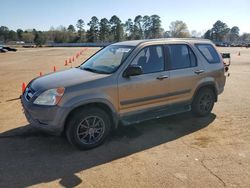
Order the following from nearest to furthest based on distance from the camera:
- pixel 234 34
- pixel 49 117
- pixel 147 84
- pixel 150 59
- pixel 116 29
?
1. pixel 49 117
2. pixel 147 84
3. pixel 150 59
4. pixel 116 29
5. pixel 234 34

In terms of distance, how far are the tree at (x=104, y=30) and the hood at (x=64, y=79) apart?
13208 cm

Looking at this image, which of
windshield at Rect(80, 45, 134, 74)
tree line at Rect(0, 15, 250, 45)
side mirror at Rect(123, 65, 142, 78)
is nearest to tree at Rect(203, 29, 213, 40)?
tree line at Rect(0, 15, 250, 45)

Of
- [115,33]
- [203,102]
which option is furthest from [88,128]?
[115,33]

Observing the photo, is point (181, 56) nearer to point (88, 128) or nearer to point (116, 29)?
point (88, 128)

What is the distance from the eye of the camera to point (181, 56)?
21.6ft

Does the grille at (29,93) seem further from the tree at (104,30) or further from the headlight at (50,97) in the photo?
the tree at (104,30)

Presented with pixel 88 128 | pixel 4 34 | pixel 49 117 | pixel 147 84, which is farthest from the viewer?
pixel 4 34

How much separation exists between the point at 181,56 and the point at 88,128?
8.77 ft

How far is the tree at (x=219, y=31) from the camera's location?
5571 inches

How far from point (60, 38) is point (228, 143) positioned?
139033 millimetres

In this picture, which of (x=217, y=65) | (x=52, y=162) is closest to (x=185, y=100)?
(x=217, y=65)

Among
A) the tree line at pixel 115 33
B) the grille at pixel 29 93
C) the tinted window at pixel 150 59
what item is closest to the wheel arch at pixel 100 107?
the grille at pixel 29 93

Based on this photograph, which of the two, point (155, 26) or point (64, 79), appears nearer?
point (64, 79)

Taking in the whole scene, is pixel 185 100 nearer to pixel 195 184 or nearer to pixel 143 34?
pixel 195 184
